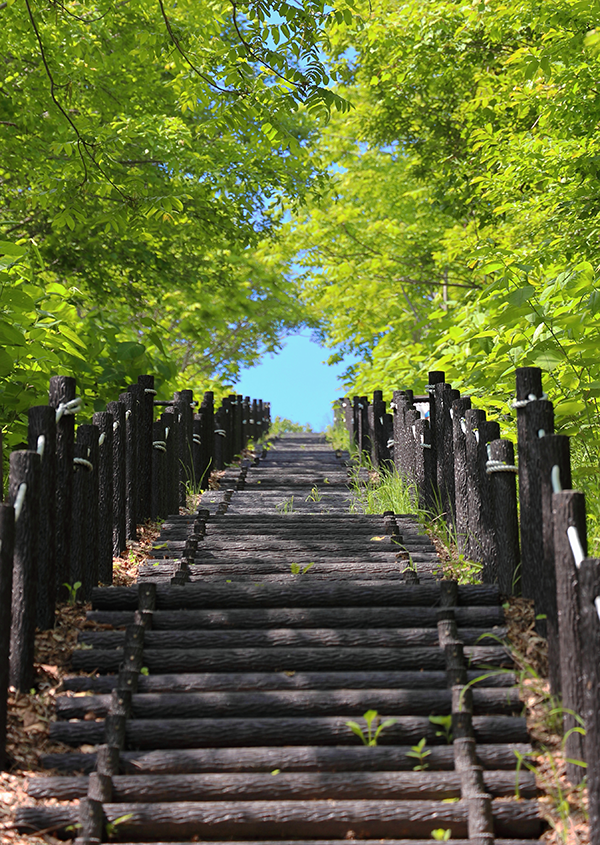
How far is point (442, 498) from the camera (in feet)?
21.5

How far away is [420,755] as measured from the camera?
3.48 m

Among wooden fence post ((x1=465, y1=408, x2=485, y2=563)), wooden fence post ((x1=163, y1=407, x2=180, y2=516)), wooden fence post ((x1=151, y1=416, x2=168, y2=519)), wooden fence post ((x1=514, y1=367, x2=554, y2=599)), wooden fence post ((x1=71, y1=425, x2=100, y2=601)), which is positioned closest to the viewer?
wooden fence post ((x1=514, y1=367, x2=554, y2=599))

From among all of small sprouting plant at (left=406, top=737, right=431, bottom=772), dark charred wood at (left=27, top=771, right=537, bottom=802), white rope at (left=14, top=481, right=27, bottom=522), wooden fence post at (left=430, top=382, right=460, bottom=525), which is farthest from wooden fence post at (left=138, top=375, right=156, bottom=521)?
small sprouting plant at (left=406, top=737, right=431, bottom=772)

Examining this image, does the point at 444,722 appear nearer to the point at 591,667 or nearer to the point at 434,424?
the point at 591,667

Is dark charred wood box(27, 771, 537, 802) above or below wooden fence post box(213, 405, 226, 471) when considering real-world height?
below

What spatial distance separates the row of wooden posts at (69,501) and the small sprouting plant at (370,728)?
1.59m

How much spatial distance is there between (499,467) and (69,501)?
8.59ft

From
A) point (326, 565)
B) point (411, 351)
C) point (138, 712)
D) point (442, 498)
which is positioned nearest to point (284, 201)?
point (411, 351)

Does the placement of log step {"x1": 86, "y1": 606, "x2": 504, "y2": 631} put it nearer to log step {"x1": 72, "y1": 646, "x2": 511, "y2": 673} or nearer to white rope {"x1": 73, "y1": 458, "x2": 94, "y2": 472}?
log step {"x1": 72, "y1": 646, "x2": 511, "y2": 673}

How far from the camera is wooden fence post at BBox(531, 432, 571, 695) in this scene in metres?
3.73

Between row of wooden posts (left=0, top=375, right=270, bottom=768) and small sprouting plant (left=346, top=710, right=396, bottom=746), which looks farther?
row of wooden posts (left=0, top=375, right=270, bottom=768)

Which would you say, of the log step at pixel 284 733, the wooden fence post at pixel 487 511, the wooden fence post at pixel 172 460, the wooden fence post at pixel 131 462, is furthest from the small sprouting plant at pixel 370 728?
the wooden fence post at pixel 172 460

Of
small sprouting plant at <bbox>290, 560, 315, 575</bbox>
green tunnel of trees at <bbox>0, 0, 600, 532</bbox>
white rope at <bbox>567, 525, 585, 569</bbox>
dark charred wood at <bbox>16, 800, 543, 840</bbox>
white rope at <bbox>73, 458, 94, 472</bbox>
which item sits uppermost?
green tunnel of trees at <bbox>0, 0, 600, 532</bbox>

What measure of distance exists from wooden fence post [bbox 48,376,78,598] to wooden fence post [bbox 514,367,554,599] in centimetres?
268
